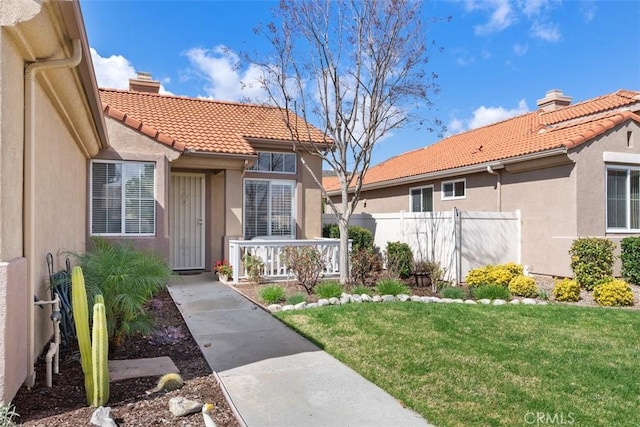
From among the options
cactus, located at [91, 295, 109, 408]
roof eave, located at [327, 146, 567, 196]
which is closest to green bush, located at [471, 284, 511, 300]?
roof eave, located at [327, 146, 567, 196]

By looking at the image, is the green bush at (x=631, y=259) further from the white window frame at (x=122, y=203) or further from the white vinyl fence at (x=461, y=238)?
the white window frame at (x=122, y=203)

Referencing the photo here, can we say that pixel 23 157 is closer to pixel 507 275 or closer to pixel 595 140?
pixel 507 275

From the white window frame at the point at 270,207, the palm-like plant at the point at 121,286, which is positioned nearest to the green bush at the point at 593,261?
the white window frame at the point at 270,207

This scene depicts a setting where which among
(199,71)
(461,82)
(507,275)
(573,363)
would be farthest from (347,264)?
(199,71)

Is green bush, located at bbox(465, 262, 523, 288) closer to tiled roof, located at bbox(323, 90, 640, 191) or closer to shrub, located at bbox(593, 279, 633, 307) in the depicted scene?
shrub, located at bbox(593, 279, 633, 307)

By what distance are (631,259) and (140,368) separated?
1217cm

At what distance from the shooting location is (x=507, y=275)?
11250 mm

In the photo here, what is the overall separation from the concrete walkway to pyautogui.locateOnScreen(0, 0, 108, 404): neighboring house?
1926 millimetres

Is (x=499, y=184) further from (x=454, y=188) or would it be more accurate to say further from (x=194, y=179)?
(x=194, y=179)

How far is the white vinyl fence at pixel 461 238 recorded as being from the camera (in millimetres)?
12594

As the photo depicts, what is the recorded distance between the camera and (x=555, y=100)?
61.1 feet

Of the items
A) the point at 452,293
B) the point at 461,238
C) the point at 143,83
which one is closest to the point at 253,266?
the point at 452,293

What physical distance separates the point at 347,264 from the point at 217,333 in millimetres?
4929

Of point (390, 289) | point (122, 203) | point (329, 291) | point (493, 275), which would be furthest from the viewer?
point (493, 275)
